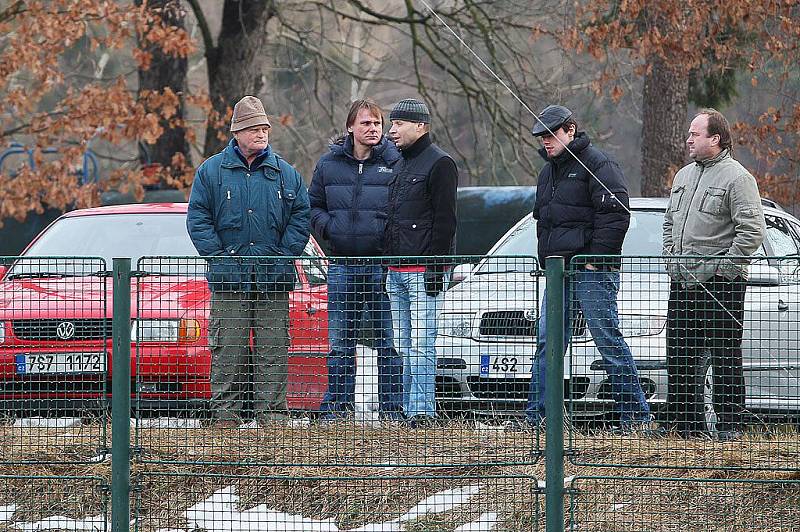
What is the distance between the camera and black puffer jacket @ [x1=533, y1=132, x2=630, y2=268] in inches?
314

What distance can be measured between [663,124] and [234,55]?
6.64 metres

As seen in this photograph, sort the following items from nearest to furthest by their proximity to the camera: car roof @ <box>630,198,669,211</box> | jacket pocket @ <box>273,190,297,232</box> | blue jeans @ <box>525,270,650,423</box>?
blue jeans @ <box>525,270,650,423</box>, jacket pocket @ <box>273,190,297,232</box>, car roof @ <box>630,198,669,211</box>

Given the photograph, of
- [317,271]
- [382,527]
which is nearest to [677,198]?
[317,271]

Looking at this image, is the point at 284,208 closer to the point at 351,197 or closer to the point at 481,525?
the point at 351,197

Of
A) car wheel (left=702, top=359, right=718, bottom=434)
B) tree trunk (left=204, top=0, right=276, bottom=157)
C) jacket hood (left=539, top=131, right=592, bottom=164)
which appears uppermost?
tree trunk (left=204, top=0, right=276, bottom=157)

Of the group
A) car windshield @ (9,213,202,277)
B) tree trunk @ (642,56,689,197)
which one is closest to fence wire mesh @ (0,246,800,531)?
car windshield @ (9,213,202,277)

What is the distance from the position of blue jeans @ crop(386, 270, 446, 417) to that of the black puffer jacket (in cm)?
213

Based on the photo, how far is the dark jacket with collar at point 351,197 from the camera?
8.24m

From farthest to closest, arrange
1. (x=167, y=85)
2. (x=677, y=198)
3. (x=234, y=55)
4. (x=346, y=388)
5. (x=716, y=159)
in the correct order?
(x=167, y=85) → (x=234, y=55) → (x=677, y=198) → (x=716, y=159) → (x=346, y=388)

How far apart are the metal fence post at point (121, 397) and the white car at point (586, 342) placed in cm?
148

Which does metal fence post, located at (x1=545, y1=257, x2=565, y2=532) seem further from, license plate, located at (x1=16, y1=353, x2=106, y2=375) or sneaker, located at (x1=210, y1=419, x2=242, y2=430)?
license plate, located at (x1=16, y1=353, x2=106, y2=375)

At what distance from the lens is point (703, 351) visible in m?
5.98

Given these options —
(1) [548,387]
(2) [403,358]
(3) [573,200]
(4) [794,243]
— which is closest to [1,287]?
(2) [403,358]

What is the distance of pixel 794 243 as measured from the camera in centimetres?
945
